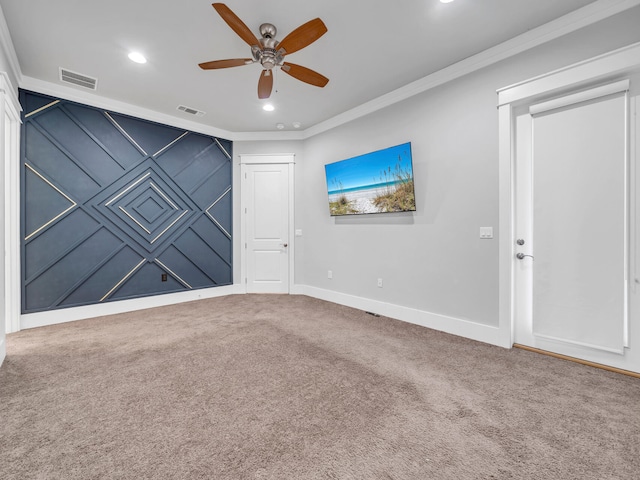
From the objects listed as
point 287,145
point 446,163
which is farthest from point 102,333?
point 446,163

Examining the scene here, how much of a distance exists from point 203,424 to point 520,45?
12.7 feet

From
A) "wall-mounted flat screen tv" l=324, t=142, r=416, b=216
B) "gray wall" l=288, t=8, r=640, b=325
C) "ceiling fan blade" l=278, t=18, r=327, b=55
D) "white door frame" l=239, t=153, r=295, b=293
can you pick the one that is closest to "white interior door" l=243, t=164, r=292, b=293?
"white door frame" l=239, t=153, r=295, b=293

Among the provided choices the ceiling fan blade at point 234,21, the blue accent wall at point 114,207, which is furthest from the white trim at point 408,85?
the ceiling fan blade at point 234,21

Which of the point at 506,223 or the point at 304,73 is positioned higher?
the point at 304,73

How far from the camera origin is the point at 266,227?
519 centimetres

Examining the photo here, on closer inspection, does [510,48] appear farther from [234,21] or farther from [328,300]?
[328,300]

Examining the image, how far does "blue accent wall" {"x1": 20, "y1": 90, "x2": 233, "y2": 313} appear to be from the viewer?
3398mm

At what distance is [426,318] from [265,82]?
3022mm

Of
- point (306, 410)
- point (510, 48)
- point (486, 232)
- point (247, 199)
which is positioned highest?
point (510, 48)

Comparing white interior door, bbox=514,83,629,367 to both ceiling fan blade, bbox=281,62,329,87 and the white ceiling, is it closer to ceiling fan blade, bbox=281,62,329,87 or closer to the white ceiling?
the white ceiling

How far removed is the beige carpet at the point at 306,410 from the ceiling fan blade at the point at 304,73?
2.52 m

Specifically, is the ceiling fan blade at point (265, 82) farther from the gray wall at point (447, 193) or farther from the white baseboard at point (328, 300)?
the white baseboard at point (328, 300)

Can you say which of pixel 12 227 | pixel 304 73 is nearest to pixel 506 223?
pixel 304 73

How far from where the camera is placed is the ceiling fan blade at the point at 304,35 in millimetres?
2023
